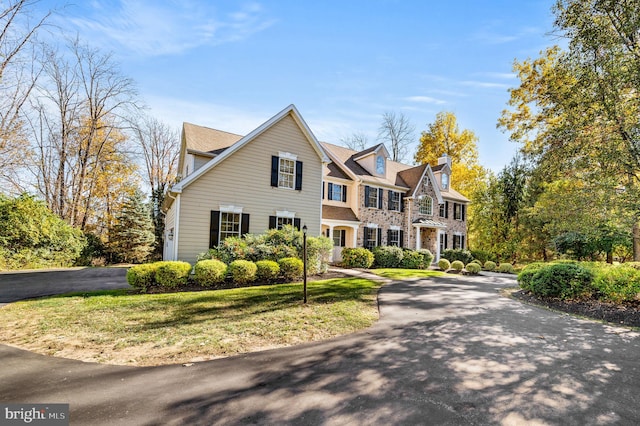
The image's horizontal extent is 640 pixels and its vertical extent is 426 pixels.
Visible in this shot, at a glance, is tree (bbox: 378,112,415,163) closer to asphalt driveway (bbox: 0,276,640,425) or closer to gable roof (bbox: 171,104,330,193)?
gable roof (bbox: 171,104,330,193)

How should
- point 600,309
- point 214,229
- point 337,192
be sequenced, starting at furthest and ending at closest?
point 337,192, point 214,229, point 600,309

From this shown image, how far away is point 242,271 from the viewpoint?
34.0 ft

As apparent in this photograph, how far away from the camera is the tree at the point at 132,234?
21.4 meters

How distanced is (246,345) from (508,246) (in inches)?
944

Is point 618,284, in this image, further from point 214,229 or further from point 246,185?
point 214,229

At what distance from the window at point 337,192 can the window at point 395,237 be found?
14.3 ft

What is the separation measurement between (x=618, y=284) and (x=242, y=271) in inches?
429

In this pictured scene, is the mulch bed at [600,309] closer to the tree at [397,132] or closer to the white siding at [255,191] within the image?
the white siding at [255,191]

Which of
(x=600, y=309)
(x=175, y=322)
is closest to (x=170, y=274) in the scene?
(x=175, y=322)

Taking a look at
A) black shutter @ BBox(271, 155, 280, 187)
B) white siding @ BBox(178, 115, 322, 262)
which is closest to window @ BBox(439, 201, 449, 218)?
white siding @ BBox(178, 115, 322, 262)

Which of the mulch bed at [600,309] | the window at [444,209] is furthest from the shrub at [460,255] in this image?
the mulch bed at [600,309]

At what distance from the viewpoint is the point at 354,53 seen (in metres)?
11.0

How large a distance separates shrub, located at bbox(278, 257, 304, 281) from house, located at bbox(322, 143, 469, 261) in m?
6.41

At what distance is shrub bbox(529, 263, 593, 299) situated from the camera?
866cm
